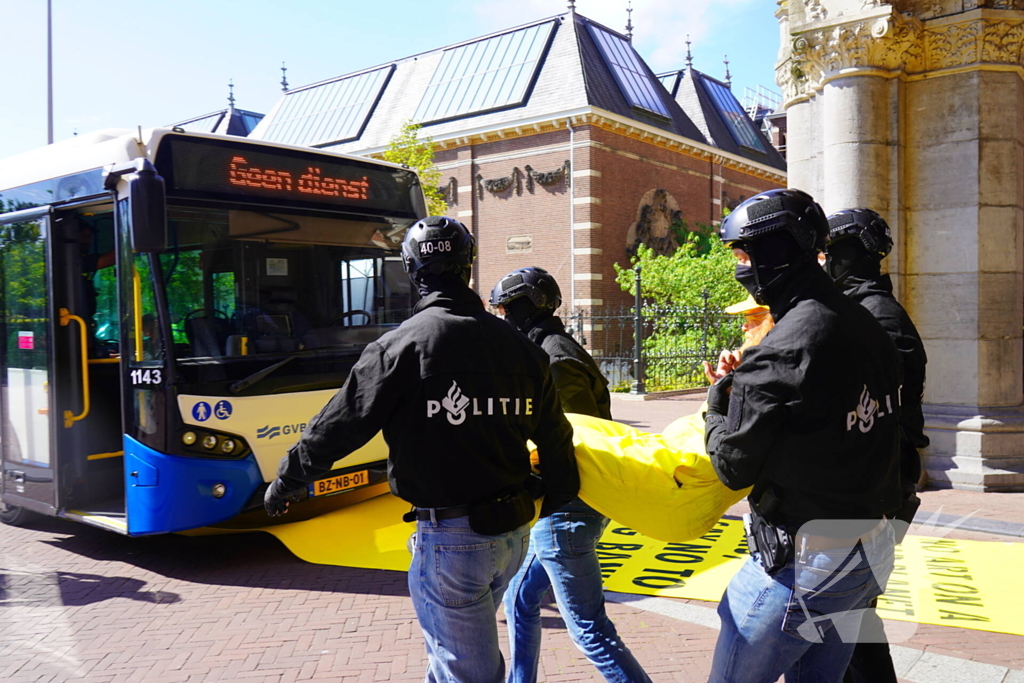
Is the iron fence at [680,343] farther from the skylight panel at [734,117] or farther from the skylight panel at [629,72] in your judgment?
the skylight panel at [734,117]

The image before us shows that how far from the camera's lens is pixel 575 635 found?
115 inches

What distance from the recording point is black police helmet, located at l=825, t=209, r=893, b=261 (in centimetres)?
330

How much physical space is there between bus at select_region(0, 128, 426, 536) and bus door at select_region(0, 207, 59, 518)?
2 centimetres

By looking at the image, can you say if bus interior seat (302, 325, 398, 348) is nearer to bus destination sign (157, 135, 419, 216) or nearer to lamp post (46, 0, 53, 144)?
bus destination sign (157, 135, 419, 216)

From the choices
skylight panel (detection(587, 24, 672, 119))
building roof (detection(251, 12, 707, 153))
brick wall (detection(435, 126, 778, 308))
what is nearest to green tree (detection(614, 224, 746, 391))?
brick wall (detection(435, 126, 778, 308))

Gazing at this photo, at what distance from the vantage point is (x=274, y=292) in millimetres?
5695

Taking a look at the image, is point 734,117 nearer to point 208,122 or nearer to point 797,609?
point 208,122

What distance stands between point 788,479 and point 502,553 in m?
0.86

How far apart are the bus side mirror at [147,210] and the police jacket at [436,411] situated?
2.93 metres

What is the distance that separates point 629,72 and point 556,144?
14.4 feet

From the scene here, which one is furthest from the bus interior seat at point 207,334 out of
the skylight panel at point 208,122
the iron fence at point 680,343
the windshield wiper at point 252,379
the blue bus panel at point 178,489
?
the skylight panel at point 208,122

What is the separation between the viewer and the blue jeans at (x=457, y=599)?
2.36 metres

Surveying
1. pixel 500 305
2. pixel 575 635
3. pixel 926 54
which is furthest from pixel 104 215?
pixel 926 54

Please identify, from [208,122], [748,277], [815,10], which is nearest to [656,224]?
[815,10]
